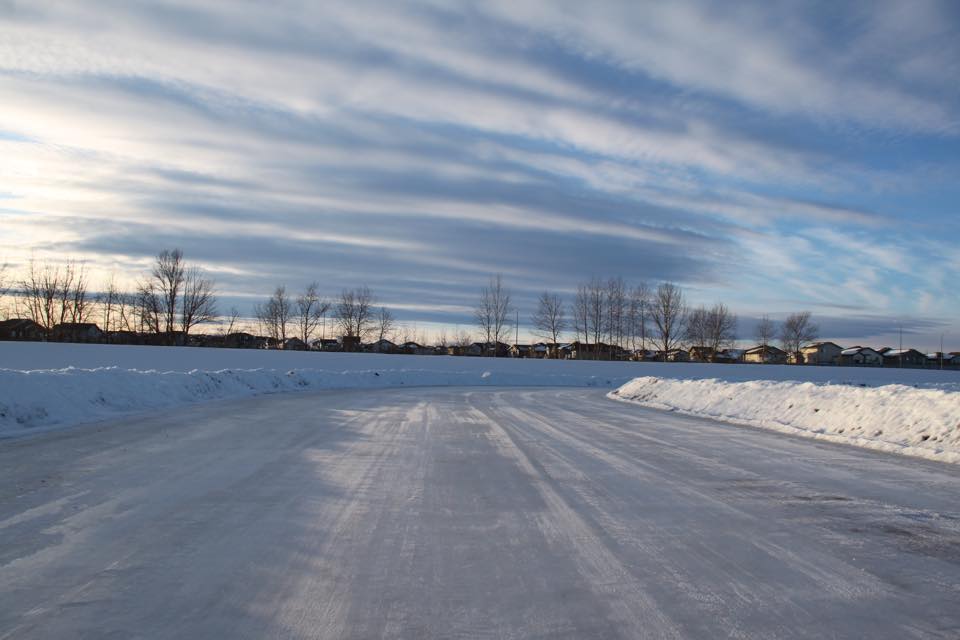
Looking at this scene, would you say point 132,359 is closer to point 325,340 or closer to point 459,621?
point 459,621

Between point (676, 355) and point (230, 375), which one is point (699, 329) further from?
point (230, 375)

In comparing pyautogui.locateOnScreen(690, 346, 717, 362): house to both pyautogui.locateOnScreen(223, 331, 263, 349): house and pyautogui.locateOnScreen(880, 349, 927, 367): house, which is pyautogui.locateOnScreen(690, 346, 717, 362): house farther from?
pyautogui.locateOnScreen(223, 331, 263, 349): house

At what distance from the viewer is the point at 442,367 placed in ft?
171

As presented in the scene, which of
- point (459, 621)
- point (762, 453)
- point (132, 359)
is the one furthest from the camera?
point (132, 359)

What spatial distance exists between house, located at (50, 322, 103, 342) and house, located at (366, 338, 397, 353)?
3288cm

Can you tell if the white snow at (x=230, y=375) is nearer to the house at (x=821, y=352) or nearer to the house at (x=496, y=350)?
the house at (x=496, y=350)

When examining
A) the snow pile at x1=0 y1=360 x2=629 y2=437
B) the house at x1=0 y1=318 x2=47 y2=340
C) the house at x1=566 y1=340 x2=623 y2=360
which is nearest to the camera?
the snow pile at x1=0 y1=360 x2=629 y2=437

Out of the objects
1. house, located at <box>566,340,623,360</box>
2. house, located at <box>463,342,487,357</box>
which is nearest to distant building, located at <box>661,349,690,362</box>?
house, located at <box>566,340,623,360</box>

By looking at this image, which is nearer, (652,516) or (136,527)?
(136,527)

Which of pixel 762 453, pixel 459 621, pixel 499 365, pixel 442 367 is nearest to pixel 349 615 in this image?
pixel 459 621

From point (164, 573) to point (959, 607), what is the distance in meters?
4.65

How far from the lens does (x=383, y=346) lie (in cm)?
9319

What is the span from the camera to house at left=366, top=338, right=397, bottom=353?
90188 millimetres

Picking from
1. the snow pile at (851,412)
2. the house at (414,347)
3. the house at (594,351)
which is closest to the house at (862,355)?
the house at (594,351)
